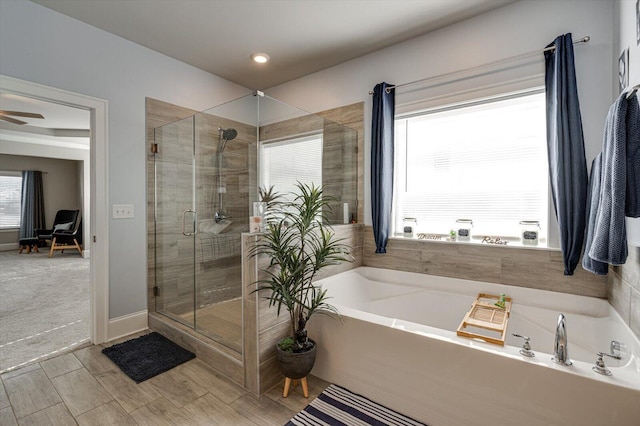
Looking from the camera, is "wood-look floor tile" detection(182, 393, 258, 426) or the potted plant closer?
"wood-look floor tile" detection(182, 393, 258, 426)

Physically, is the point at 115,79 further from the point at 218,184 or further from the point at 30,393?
Answer: the point at 30,393

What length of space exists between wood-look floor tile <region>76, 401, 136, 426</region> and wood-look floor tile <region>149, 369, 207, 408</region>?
230 millimetres

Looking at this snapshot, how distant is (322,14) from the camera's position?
238cm

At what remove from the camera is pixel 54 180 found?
794cm

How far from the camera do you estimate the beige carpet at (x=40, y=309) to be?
248 centimetres

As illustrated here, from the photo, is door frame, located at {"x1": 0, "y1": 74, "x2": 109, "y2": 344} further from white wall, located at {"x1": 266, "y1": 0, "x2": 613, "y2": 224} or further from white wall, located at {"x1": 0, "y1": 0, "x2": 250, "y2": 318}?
Answer: white wall, located at {"x1": 266, "y1": 0, "x2": 613, "y2": 224}

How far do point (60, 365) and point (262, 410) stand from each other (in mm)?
1646

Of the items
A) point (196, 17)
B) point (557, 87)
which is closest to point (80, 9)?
point (196, 17)

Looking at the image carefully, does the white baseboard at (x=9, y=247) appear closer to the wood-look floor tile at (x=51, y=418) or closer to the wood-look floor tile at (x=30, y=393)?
the wood-look floor tile at (x=30, y=393)

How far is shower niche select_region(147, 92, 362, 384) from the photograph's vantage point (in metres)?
2.37

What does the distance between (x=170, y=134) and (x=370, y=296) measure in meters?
2.48

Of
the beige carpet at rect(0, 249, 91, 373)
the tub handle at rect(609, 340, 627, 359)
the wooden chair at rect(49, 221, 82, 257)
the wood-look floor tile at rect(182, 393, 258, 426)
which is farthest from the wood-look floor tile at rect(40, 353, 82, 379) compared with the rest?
the wooden chair at rect(49, 221, 82, 257)

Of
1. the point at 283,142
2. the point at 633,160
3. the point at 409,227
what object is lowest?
the point at 409,227

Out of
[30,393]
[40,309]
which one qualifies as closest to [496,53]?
[30,393]
